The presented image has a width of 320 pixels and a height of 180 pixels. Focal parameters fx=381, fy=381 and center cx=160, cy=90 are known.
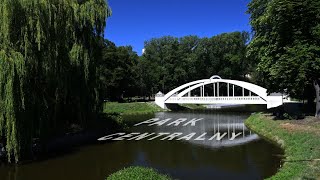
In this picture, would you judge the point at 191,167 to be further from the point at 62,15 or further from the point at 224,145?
the point at 62,15

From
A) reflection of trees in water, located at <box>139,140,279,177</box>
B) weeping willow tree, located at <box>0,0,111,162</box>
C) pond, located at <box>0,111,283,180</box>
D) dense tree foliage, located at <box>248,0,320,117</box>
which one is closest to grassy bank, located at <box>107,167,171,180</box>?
pond, located at <box>0,111,283,180</box>

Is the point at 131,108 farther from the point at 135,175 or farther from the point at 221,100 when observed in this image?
the point at 135,175

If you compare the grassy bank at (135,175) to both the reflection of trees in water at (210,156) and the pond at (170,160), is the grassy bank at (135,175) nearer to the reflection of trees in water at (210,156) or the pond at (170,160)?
the pond at (170,160)

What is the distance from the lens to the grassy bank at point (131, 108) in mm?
52969

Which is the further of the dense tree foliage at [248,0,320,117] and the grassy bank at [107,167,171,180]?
the dense tree foliage at [248,0,320,117]

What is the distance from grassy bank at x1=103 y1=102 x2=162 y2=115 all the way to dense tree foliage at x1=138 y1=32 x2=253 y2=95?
17828mm

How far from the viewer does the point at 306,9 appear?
Result: 26.5 metres

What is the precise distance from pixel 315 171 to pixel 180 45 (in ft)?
240

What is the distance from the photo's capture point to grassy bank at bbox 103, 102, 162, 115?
5297 centimetres

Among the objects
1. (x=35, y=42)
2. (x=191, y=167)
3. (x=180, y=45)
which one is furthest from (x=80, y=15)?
(x=180, y=45)

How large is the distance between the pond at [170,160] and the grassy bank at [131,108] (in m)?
26.6

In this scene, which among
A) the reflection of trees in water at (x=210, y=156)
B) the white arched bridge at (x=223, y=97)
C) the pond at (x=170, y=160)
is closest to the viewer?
the pond at (x=170, y=160)

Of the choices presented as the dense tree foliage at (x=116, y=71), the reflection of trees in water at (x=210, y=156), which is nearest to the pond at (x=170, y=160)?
the reflection of trees in water at (x=210, y=156)

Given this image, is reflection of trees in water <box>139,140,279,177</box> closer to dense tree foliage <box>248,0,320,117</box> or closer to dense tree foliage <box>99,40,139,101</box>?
dense tree foliage <box>248,0,320,117</box>
